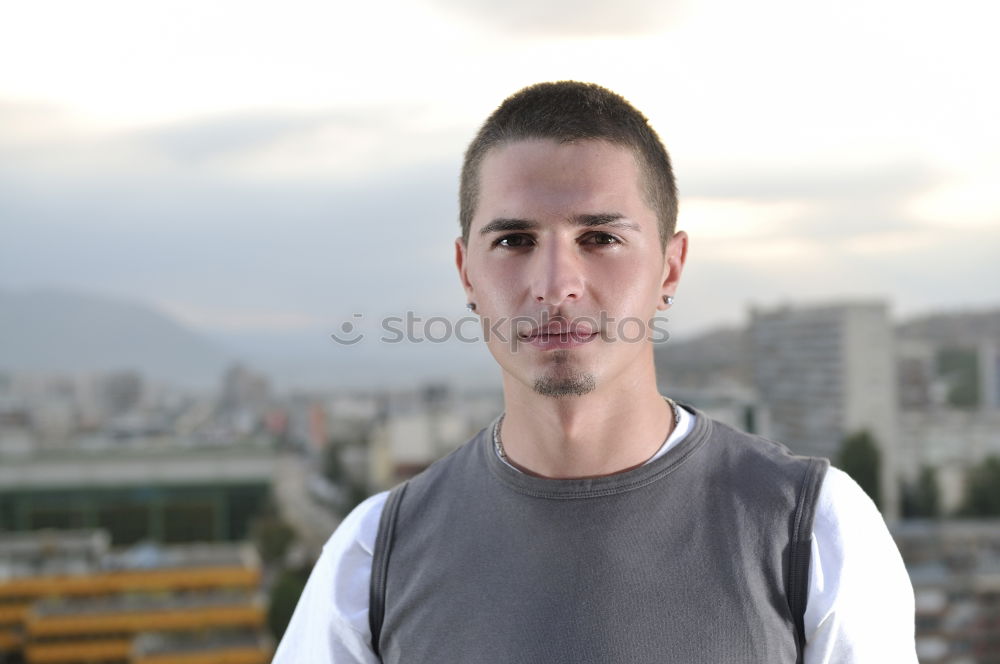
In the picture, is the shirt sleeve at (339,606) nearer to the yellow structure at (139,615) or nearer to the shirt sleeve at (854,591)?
the shirt sleeve at (854,591)

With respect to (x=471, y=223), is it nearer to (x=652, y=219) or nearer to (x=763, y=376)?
(x=652, y=219)

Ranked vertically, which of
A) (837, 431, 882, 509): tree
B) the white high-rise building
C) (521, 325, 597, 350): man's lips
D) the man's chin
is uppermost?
(521, 325, 597, 350): man's lips

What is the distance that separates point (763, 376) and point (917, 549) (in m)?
8.29

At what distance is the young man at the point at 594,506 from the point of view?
35.6 inches

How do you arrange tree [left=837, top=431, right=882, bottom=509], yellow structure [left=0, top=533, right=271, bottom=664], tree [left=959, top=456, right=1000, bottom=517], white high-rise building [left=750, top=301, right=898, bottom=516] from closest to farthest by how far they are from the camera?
yellow structure [left=0, top=533, right=271, bottom=664], tree [left=837, top=431, right=882, bottom=509], tree [left=959, top=456, right=1000, bottom=517], white high-rise building [left=750, top=301, right=898, bottom=516]

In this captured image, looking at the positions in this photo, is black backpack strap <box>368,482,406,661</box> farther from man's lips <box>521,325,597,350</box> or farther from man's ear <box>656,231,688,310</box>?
man's ear <box>656,231,688,310</box>

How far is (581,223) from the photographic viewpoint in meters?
0.96

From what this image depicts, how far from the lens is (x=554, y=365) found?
96cm

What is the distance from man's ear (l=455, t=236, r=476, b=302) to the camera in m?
1.08

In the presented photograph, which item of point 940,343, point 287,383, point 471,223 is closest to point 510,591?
point 471,223

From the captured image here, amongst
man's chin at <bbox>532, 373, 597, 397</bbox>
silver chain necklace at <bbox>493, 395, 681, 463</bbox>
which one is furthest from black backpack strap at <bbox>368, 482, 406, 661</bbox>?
man's chin at <bbox>532, 373, 597, 397</bbox>

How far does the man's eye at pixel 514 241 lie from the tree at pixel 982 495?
2067cm

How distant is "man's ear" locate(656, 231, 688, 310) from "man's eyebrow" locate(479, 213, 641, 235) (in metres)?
0.09

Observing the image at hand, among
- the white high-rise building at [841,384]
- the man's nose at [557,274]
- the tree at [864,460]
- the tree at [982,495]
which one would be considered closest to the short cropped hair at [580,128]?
the man's nose at [557,274]
